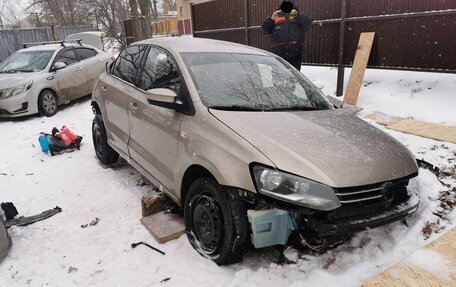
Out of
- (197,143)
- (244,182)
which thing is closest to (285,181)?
(244,182)

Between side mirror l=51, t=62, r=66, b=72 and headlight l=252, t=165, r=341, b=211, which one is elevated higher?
side mirror l=51, t=62, r=66, b=72

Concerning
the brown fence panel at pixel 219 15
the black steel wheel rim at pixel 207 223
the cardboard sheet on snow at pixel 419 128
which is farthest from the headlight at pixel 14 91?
the cardboard sheet on snow at pixel 419 128

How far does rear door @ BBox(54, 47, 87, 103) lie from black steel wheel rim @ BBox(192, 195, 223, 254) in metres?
7.27

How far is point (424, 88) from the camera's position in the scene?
688 centimetres

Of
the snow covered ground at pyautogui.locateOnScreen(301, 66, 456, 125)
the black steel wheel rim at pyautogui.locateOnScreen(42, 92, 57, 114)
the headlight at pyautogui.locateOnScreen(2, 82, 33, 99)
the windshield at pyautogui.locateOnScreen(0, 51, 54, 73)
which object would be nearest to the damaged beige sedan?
the snow covered ground at pyautogui.locateOnScreen(301, 66, 456, 125)

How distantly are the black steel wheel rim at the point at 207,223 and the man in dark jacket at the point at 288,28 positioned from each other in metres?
5.02

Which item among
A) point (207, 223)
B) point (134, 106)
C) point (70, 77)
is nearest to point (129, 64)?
point (134, 106)

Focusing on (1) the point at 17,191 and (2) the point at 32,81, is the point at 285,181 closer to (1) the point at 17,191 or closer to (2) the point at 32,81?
(1) the point at 17,191

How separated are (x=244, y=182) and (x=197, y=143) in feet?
1.97

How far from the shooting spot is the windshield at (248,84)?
10.5 ft

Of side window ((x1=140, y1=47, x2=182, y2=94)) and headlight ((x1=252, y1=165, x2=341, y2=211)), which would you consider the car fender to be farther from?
side window ((x1=140, y1=47, x2=182, y2=94))

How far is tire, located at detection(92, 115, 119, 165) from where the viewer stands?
5137 millimetres

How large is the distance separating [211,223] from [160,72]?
169 centimetres

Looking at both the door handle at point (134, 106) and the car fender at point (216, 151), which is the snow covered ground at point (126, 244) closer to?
the car fender at point (216, 151)
